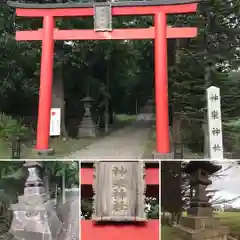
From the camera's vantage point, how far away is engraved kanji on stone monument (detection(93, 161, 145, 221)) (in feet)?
17.6

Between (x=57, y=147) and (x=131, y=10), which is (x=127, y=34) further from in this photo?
(x=57, y=147)

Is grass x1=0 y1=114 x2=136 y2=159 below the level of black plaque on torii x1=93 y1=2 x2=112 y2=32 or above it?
below

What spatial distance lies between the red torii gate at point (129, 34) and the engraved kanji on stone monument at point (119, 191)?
9.26 feet

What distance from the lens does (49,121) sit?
344 inches

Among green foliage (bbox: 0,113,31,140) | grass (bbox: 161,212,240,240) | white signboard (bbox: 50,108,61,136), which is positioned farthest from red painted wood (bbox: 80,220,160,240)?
green foliage (bbox: 0,113,31,140)

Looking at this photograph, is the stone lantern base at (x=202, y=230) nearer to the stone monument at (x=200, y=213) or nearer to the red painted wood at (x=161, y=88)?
the stone monument at (x=200, y=213)

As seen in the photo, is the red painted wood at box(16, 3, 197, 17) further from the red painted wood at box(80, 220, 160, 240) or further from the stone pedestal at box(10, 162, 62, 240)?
the red painted wood at box(80, 220, 160, 240)

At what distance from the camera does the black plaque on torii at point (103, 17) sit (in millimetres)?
8625

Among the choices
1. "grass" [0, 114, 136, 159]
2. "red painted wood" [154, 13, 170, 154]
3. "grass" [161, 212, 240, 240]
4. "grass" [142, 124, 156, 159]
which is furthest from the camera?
"grass" [0, 114, 136, 159]

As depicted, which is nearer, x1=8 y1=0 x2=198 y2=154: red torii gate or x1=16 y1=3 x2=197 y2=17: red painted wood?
x1=8 y1=0 x2=198 y2=154: red torii gate

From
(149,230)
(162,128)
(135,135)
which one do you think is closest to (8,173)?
(149,230)

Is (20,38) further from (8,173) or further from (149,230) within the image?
(149,230)

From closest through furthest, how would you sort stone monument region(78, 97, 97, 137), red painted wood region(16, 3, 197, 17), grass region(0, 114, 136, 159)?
red painted wood region(16, 3, 197, 17) → grass region(0, 114, 136, 159) → stone monument region(78, 97, 97, 137)

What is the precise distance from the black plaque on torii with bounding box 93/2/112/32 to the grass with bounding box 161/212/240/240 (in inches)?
195
